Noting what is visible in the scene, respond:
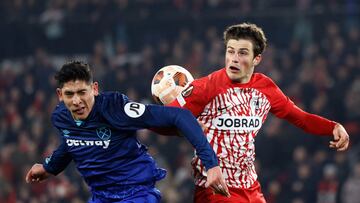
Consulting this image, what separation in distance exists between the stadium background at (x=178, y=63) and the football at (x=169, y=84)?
6154 millimetres

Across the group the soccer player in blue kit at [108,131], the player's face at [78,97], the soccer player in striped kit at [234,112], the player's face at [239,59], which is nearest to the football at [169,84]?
the soccer player in striped kit at [234,112]

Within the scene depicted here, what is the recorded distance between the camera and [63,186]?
15.0 meters

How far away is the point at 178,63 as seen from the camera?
1730 cm

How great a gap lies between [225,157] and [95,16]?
12178mm

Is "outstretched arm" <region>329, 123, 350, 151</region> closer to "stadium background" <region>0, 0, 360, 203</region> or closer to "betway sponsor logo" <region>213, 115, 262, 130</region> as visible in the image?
"betway sponsor logo" <region>213, 115, 262, 130</region>

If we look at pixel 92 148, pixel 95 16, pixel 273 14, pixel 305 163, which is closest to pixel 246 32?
pixel 92 148

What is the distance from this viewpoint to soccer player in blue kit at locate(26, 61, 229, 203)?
684 cm

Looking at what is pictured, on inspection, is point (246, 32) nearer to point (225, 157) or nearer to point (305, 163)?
point (225, 157)

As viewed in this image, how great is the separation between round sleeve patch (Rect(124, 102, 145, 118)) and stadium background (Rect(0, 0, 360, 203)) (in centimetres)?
700

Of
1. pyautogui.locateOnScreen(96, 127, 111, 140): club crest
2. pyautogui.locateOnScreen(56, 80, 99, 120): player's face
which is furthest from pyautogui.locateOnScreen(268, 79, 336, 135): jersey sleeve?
pyautogui.locateOnScreen(56, 80, 99, 120): player's face

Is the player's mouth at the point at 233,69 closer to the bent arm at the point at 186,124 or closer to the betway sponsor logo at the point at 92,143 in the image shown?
the bent arm at the point at 186,124

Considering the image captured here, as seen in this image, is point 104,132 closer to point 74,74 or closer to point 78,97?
point 78,97

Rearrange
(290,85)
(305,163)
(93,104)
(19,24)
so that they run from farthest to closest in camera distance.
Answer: (19,24) → (290,85) → (305,163) → (93,104)

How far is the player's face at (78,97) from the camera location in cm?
683
